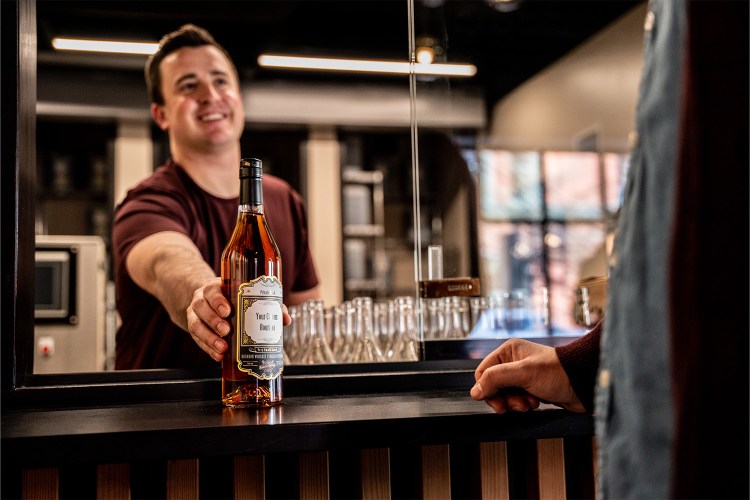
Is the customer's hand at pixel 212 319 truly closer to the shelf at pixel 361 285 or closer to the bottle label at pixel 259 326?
the bottle label at pixel 259 326

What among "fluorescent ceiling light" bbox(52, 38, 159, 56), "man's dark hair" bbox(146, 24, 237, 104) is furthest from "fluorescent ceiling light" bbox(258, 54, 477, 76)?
"man's dark hair" bbox(146, 24, 237, 104)

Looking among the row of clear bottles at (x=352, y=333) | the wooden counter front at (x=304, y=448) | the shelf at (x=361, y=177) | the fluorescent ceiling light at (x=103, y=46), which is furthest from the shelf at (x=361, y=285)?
the wooden counter front at (x=304, y=448)

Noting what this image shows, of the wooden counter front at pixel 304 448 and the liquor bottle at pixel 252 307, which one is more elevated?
the liquor bottle at pixel 252 307

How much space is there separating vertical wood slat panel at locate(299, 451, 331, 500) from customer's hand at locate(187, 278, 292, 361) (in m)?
0.19

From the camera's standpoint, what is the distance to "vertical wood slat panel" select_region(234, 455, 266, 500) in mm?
956

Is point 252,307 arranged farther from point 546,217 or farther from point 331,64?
point 546,217

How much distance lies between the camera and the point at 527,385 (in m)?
0.96

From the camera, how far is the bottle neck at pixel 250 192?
1033mm

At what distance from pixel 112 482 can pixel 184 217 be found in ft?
3.51

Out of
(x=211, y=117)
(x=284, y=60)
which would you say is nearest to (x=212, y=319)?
(x=211, y=117)

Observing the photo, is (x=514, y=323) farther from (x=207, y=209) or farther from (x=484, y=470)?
(x=207, y=209)

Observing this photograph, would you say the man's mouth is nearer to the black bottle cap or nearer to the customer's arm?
the black bottle cap

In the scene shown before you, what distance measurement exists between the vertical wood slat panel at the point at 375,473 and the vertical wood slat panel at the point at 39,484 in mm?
381

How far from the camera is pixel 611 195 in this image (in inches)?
185
